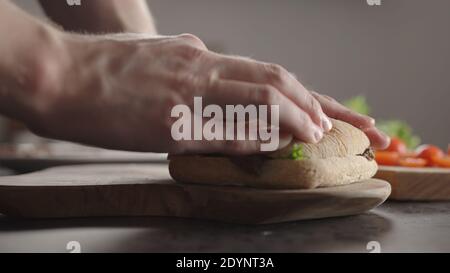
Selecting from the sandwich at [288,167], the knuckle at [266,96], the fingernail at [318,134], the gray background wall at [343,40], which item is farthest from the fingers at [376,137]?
the gray background wall at [343,40]

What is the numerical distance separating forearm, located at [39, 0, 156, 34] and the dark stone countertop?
631 millimetres

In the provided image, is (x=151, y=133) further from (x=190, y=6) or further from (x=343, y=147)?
(x=190, y=6)

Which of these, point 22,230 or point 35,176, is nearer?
point 22,230

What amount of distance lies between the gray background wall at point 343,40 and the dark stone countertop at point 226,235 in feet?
12.4

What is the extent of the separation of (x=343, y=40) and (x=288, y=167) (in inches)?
158

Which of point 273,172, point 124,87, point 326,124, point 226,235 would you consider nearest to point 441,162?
point 326,124

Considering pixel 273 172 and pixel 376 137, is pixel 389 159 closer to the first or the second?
pixel 376 137

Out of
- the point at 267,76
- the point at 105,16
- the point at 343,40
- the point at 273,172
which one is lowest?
the point at 273,172

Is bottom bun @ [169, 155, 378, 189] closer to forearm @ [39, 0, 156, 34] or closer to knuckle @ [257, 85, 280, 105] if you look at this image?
knuckle @ [257, 85, 280, 105]

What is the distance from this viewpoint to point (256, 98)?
0.78 m

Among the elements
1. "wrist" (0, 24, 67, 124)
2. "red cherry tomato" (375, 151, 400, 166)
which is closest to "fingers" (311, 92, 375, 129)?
"red cherry tomato" (375, 151, 400, 166)

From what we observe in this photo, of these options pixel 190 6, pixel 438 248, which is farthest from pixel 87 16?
pixel 190 6
